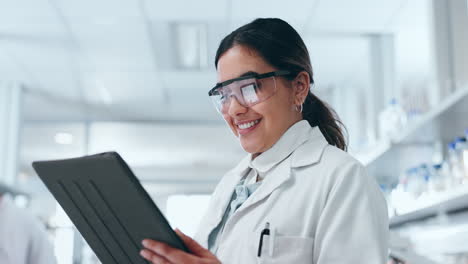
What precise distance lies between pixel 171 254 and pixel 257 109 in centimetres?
36

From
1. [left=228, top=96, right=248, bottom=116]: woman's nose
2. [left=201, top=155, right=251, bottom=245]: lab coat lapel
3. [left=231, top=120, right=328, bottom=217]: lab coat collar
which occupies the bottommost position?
[left=201, top=155, right=251, bottom=245]: lab coat lapel

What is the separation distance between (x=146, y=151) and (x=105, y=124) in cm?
143

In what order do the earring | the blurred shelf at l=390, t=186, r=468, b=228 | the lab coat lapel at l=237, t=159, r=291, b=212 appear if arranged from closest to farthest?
the lab coat lapel at l=237, t=159, r=291, b=212, the earring, the blurred shelf at l=390, t=186, r=468, b=228

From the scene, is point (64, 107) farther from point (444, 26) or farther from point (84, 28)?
point (444, 26)

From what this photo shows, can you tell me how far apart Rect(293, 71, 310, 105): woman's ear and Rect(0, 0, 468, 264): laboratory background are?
0.84m

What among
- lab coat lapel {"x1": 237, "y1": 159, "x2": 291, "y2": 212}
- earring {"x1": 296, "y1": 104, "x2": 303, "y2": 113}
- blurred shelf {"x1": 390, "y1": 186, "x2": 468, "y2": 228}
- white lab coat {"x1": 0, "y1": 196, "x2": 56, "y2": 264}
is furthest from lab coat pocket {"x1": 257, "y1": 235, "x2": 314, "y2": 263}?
white lab coat {"x1": 0, "y1": 196, "x2": 56, "y2": 264}

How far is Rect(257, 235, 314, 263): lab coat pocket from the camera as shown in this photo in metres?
1.10

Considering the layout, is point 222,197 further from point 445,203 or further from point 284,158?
point 445,203

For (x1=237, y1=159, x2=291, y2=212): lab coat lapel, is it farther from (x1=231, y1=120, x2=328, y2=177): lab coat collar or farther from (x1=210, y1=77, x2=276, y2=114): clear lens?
(x1=210, y1=77, x2=276, y2=114): clear lens

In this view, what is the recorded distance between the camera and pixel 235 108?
125 centimetres

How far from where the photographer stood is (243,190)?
130 centimetres

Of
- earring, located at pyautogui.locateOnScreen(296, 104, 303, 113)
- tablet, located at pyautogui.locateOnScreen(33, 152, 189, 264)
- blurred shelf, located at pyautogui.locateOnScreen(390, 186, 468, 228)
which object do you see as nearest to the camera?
tablet, located at pyautogui.locateOnScreen(33, 152, 189, 264)

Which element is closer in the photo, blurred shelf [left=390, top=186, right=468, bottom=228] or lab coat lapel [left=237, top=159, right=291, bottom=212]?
lab coat lapel [left=237, top=159, right=291, bottom=212]

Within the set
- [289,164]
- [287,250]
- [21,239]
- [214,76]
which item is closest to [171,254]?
[287,250]
